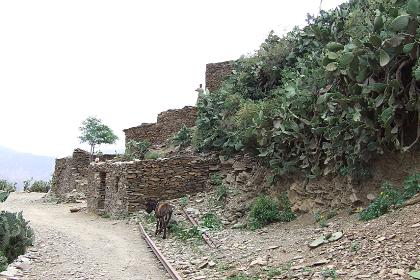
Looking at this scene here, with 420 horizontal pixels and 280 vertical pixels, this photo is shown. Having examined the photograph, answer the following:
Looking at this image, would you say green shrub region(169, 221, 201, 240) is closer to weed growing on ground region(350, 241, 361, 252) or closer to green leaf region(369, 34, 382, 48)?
weed growing on ground region(350, 241, 361, 252)

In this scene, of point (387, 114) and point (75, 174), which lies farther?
point (75, 174)

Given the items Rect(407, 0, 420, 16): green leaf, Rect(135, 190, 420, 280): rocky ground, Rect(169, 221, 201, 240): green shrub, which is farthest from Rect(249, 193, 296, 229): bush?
Rect(407, 0, 420, 16): green leaf

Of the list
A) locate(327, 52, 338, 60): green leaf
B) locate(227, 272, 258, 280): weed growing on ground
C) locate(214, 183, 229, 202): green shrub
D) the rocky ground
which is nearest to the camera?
the rocky ground

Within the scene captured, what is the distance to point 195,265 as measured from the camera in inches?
332

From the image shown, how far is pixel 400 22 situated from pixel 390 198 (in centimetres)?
320

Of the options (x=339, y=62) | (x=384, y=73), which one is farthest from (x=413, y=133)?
(x=339, y=62)

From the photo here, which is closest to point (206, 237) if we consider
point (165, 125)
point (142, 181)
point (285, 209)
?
point (285, 209)

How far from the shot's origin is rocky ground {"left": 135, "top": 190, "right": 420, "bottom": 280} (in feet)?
19.4

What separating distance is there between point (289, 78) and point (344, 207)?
592 centimetres

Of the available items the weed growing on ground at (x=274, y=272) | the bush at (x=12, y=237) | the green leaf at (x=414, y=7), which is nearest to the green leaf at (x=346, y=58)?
the green leaf at (x=414, y=7)

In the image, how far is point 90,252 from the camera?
10.2 meters

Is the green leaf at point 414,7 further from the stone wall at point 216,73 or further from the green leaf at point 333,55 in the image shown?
the stone wall at point 216,73

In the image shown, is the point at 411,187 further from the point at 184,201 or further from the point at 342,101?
the point at 184,201

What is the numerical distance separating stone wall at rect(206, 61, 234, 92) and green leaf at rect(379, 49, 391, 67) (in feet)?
48.8
